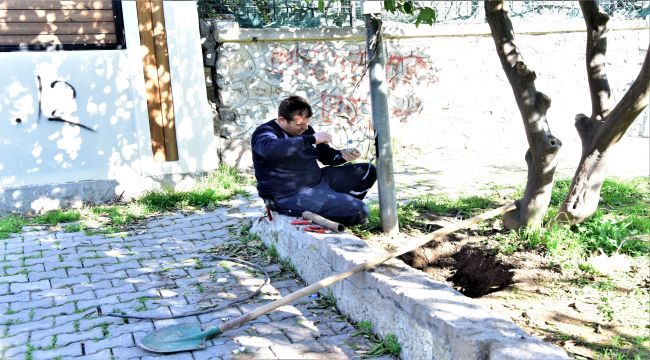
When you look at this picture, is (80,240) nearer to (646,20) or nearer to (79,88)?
(79,88)

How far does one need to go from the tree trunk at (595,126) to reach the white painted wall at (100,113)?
519cm

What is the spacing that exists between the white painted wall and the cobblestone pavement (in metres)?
1.43

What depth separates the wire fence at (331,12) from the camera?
9.09 metres

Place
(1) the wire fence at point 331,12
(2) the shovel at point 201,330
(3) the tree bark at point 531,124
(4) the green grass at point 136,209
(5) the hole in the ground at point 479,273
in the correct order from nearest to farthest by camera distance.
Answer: (2) the shovel at point 201,330, (5) the hole in the ground at point 479,273, (3) the tree bark at point 531,124, (4) the green grass at point 136,209, (1) the wire fence at point 331,12

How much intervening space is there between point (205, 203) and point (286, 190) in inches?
101

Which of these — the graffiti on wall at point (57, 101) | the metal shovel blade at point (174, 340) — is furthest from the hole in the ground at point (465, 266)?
the graffiti on wall at point (57, 101)

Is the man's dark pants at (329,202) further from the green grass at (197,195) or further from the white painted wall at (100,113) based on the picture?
the white painted wall at (100,113)

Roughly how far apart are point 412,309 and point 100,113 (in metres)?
5.85

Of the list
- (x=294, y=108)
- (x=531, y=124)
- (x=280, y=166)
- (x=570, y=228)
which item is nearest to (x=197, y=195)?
(x=280, y=166)

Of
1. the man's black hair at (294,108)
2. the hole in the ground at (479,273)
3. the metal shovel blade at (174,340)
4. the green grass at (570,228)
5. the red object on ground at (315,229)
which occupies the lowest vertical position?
the metal shovel blade at (174,340)

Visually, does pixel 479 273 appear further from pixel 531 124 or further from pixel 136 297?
pixel 136 297

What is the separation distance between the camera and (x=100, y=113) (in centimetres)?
800

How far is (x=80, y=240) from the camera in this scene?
20.9 ft

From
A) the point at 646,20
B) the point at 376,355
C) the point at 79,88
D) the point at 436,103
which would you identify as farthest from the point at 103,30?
the point at 646,20
